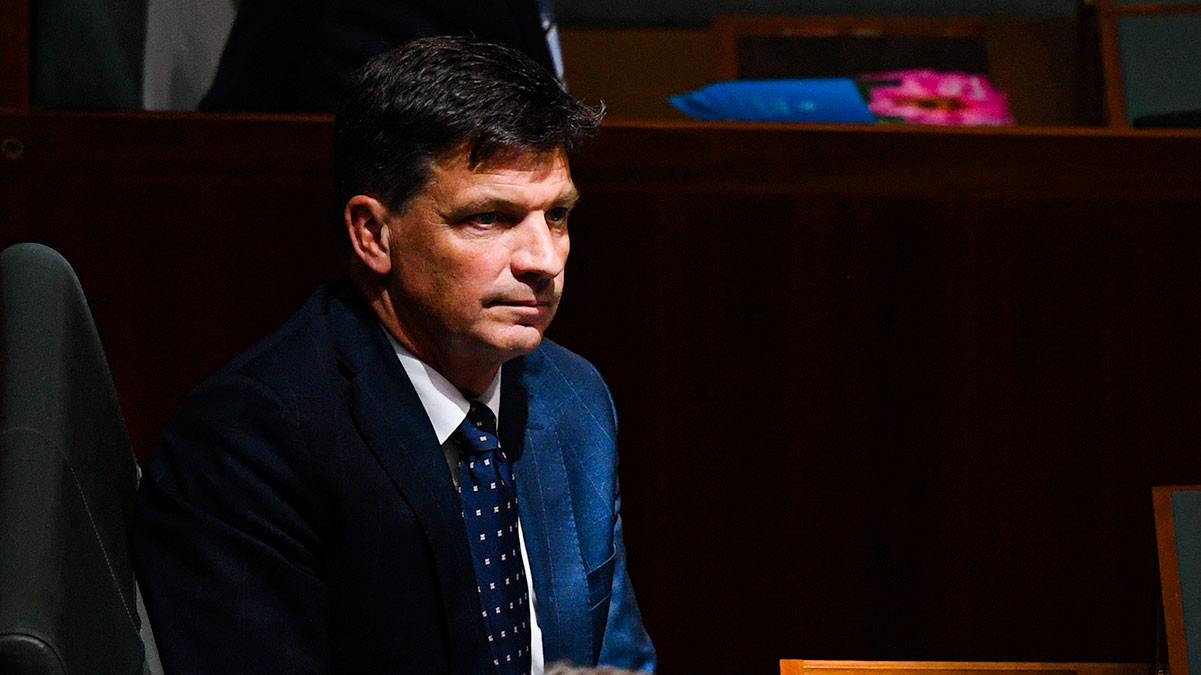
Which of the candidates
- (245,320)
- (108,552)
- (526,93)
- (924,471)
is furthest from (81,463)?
(924,471)

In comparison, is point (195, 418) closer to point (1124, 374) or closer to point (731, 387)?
point (731, 387)

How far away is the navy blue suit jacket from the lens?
1201mm

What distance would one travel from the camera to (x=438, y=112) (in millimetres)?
1263

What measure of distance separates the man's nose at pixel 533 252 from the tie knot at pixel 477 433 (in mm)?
128

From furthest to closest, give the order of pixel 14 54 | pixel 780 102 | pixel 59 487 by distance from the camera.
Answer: pixel 780 102, pixel 14 54, pixel 59 487

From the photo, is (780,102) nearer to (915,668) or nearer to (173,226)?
(173,226)

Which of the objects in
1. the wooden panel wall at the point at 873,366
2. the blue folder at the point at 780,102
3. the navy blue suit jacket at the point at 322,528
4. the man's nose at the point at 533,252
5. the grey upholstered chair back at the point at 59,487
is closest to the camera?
the grey upholstered chair back at the point at 59,487

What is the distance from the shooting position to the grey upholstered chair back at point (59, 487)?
3.02ft

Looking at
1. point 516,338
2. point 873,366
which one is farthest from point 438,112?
point 873,366

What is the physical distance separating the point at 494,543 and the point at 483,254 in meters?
0.24

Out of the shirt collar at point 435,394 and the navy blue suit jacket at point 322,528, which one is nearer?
the navy blue suit jacket at point 322,528

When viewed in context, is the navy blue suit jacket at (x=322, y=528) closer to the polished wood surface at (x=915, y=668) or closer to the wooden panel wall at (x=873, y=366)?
the polished wood surface at (x=915, y=668)

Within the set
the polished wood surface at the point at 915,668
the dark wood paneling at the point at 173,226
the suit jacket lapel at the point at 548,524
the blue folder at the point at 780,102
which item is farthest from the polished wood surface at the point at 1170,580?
the dark wood paneling at the point at 173,226

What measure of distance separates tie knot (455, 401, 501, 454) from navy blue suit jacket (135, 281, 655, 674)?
44 mm
